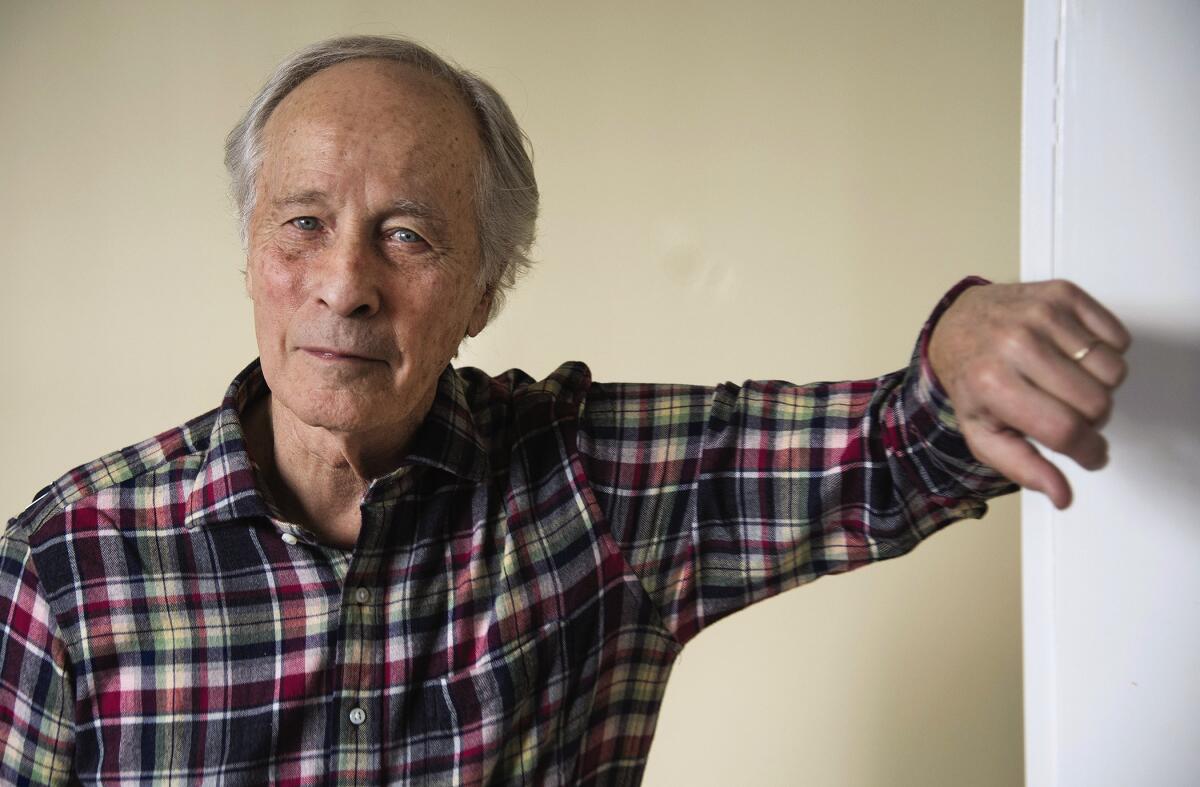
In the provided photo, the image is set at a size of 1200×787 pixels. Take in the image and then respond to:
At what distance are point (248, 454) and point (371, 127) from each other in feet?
1.14

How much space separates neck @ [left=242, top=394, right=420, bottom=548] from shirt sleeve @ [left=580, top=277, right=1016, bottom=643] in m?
0.21

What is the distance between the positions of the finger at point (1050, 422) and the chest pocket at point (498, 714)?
60cm

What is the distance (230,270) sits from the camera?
2.13 m

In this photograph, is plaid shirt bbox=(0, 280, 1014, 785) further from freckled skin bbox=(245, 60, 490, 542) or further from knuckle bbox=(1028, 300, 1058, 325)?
knuckle bbox=(1028, 300, 1058, 325)

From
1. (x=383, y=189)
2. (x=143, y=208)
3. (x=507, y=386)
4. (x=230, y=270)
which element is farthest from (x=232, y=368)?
(x=383, y=189)

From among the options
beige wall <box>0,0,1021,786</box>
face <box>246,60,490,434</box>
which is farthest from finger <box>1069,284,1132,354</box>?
beige wall <box>0,0,1021,786</box>

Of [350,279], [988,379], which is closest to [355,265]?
[350,279]

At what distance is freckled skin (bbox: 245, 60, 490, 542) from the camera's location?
1070 mm

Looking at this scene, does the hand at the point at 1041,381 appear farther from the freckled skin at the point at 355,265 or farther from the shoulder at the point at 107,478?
the shoulder at the point at 107,478

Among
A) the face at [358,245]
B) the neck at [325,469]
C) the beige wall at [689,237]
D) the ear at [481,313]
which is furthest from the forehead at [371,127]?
the beige wall at [689,237]

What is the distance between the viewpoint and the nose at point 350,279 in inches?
41.7

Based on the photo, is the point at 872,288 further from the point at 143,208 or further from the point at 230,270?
the point at 143,208

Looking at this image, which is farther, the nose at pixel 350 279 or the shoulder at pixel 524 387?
the shoulder at pixel 524 387

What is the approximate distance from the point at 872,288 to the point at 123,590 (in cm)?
128
